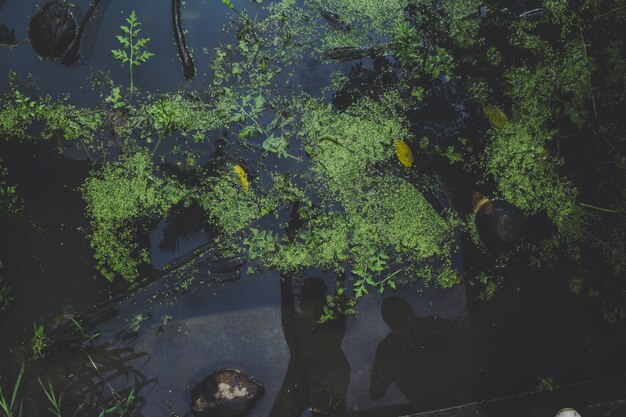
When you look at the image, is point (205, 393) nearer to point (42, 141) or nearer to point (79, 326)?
point (79, 326)

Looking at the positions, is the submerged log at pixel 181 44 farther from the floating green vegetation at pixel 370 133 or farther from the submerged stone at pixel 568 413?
the submerged stone at pixel 568 413

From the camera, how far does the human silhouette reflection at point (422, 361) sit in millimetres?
2137

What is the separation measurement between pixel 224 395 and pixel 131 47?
1.71 m

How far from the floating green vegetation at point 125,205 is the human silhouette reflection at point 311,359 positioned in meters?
0.72

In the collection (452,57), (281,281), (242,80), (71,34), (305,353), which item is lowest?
(305,353)

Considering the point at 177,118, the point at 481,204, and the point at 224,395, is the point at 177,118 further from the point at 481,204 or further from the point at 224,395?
the point at 481,204

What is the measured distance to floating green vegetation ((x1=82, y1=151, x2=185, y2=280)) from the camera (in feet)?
6.93

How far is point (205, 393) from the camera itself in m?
2.05

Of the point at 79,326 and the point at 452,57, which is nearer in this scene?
the point at 79,326

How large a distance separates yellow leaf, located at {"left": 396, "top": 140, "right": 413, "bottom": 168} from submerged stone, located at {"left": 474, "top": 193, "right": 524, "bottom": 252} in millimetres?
377

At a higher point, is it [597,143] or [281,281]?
[597,143]

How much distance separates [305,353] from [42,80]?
1.84 metres

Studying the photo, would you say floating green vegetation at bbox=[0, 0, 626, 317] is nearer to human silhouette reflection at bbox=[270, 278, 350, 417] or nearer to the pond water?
the pond water

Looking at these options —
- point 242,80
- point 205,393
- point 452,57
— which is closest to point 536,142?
point 452,57
